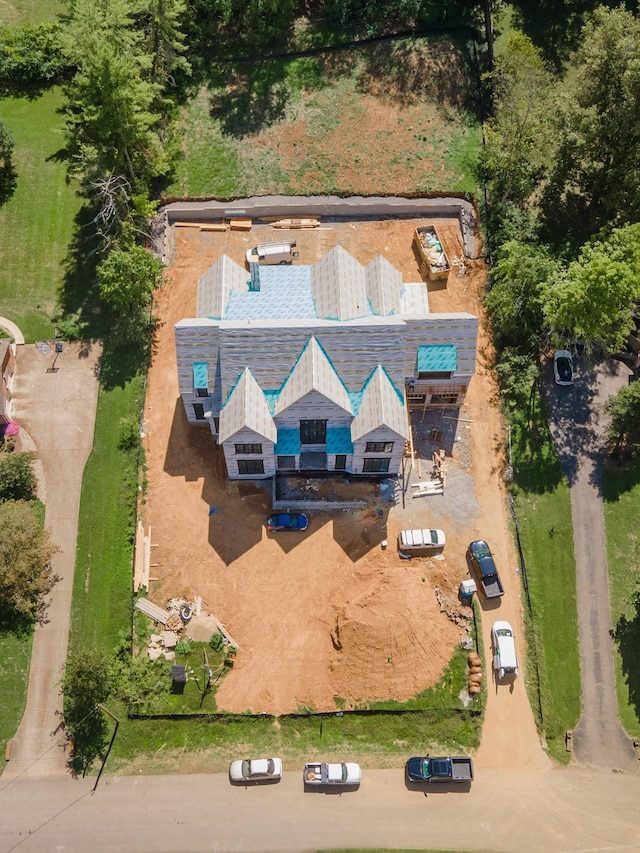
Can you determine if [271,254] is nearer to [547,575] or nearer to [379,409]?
[379,409]

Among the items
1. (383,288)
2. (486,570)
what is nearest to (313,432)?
(383,288)

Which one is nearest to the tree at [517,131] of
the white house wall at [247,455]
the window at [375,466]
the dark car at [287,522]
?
the window at [375,466]

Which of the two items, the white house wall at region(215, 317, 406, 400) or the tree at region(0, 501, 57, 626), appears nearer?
the tree at region(0, 501, 57, 626)

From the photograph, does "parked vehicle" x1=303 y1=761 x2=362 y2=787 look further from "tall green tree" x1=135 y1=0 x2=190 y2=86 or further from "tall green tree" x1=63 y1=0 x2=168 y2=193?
"tall green tree" x1=135 y1=0 x2=190 y2=86

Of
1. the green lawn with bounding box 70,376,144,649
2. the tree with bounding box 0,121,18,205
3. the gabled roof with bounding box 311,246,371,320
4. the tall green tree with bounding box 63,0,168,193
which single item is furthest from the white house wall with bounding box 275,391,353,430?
the tree with bounding box 0,121,18,205

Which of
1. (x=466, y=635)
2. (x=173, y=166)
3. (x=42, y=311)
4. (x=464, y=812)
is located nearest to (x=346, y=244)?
(x=173, y=166)

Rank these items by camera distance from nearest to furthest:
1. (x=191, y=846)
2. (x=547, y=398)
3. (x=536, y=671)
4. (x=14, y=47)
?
(x=191, y=846), (x=536, y=671), (x=547, y=398), (x=14, y=47)

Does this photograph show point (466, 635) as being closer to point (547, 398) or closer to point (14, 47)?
point (547, 398)
